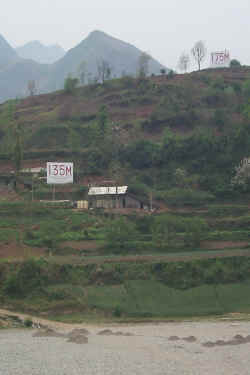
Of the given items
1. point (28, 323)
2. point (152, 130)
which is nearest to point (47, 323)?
point (28, 323)

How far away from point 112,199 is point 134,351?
26.9 meters

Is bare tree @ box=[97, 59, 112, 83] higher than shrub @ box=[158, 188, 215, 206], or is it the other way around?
bare tree @ box=[97, 59, 112, 83]

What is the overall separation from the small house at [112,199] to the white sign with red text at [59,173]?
111 inches

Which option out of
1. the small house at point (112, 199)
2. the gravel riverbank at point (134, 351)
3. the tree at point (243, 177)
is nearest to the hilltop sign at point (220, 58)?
the tree at point (243, 177)

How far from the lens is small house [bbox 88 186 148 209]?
50.1m

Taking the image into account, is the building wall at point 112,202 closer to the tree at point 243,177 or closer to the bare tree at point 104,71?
the tree at point 243,177

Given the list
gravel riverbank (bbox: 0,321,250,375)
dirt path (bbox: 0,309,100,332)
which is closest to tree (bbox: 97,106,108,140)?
dirt path (bbox: 0,309,100,332)

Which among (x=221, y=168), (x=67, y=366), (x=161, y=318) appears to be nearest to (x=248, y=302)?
(x=161, y=318)

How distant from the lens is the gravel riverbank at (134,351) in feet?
70.2

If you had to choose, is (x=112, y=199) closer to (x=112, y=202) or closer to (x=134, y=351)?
(x=112, y=202)

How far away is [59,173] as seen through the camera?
1953 inches

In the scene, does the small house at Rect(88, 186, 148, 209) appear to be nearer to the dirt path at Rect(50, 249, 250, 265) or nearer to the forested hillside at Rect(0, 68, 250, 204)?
the forested hillside at Rect(0, 68, 250, 204)

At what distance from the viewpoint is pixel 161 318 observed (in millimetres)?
31828

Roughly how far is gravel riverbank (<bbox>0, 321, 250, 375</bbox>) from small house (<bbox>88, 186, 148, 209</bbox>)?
20.9 metres
